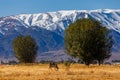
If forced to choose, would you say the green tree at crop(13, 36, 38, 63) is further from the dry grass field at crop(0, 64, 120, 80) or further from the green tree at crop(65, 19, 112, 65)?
the dry grass field at crop(0, 64, 120, 80)

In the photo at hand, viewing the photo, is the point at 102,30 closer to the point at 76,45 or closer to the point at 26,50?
the point at 76,45

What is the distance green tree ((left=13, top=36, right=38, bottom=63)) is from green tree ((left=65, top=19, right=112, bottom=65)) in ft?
128

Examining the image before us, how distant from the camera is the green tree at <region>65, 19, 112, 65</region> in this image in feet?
366

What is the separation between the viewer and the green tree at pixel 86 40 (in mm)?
111438

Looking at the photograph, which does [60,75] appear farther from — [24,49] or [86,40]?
[24,49]

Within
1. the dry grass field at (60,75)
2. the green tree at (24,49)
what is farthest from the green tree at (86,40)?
the green tree at (24,49)

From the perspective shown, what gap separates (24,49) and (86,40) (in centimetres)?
4690

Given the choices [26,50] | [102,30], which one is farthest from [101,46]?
[26,50]

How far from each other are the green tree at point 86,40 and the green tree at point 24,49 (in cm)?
3892

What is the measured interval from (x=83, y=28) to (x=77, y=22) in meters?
4.89

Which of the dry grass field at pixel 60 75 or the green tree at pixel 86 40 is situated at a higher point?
the green tree at pixel 86 40

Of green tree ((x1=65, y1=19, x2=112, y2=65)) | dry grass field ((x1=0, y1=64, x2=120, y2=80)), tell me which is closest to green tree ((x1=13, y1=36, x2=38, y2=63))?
green tree ((x1=65, y1=19, x2=112, y2=65))

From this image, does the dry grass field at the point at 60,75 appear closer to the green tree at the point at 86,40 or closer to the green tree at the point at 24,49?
the green tree at the point at 86,40

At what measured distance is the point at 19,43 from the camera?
154 metres
